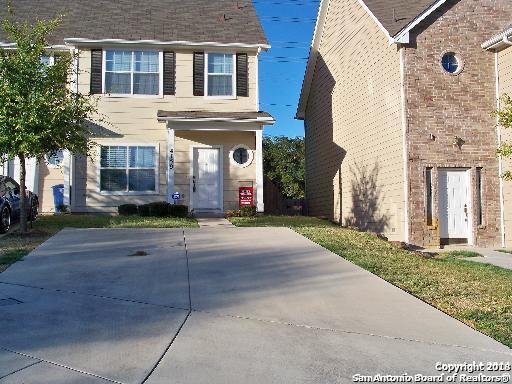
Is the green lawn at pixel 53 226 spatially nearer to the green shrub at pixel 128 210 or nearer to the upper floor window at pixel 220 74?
the green shrub at pixel 128 210

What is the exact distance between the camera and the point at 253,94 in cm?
1702

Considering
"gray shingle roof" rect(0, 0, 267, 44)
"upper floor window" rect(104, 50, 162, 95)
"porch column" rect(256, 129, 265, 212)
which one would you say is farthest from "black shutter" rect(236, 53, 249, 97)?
"upper floor window" rect(104, 50, 162, 95)

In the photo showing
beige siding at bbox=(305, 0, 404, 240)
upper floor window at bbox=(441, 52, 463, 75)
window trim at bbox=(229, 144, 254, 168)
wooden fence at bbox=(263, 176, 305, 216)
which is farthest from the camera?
wooden fence at bbox=(263, 176, 305, 216)

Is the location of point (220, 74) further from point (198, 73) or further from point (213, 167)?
point (213, 167)

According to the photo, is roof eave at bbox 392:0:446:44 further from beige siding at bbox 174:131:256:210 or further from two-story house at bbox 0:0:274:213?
beige siding at bbox 174:131:256:210

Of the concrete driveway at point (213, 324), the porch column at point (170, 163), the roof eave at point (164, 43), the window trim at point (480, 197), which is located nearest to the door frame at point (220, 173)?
the porch column at point (170, 163)

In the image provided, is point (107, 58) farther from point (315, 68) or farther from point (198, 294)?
point (198, 294)

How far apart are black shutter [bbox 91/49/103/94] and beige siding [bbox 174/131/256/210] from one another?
289 centimetres

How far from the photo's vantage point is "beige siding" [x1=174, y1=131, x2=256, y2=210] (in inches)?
655

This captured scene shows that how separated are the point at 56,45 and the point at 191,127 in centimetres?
534

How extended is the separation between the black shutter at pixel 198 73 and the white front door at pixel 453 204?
7.95m

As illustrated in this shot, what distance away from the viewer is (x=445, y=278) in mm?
7645

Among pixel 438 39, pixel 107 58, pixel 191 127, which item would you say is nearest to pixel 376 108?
pixel 438 39

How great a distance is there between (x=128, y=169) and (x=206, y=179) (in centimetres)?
249
